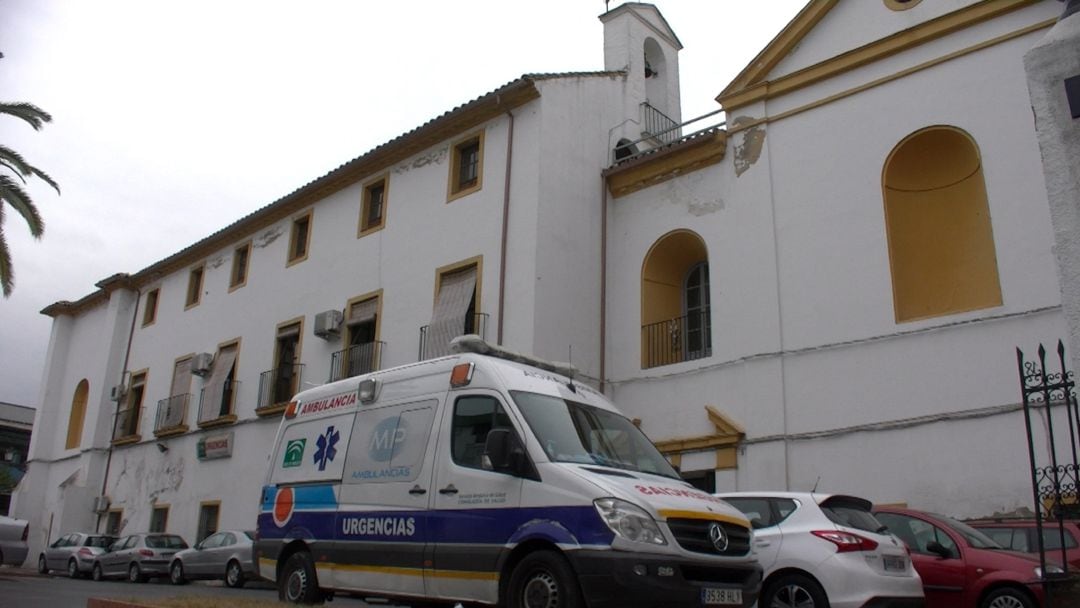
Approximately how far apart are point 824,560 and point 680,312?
9.57 metres

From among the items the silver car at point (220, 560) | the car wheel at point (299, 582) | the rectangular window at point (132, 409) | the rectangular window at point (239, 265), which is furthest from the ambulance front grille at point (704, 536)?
the rectangular window at point (132, 409)

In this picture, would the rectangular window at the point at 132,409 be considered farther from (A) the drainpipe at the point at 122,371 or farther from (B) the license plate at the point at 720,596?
(B) the license plate at the point at 720,596

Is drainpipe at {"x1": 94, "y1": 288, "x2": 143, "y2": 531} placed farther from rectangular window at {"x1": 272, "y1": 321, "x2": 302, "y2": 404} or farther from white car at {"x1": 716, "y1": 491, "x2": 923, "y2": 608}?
white car at {"x1": 716, "y1": 491, "x2": 923, "y2": 608}

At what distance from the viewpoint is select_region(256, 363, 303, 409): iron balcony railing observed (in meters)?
21.8

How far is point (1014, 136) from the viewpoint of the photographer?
42.7 feet

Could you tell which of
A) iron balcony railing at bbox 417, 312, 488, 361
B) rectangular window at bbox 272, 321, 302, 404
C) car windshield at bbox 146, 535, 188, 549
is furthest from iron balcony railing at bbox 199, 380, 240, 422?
iron balcony railing at bbox 417, 312, 488, 361

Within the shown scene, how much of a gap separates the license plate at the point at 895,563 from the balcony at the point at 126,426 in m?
24.1

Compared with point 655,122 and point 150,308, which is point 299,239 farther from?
point 655,122

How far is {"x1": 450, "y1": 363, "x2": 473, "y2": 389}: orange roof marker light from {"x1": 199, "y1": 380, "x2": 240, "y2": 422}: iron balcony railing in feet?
53.5

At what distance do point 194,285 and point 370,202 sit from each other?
29.5 ft

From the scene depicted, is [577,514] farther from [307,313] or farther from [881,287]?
[307,313]

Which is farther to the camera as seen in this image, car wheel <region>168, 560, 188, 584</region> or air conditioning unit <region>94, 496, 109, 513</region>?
air conditioning unit <region>94, 496, 109, 513</region>

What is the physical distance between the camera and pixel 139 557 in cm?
2042

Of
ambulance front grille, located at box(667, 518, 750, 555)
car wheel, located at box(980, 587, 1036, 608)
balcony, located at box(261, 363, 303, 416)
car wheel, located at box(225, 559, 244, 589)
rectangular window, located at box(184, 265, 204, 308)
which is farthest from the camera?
rectangular window, located at box(184, 265, 204, 308)
